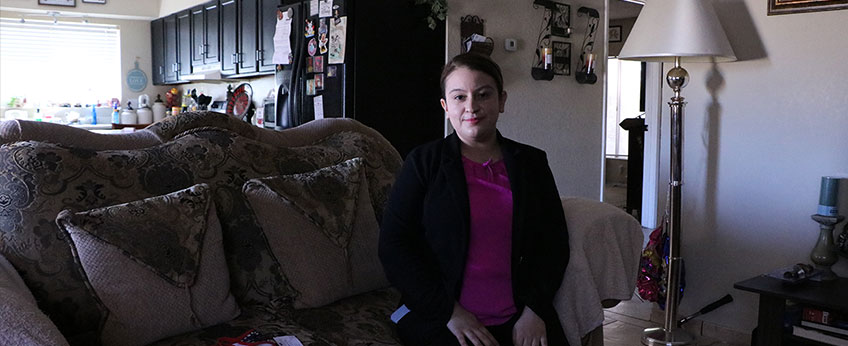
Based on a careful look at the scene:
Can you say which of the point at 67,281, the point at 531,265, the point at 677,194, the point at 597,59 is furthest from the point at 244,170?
the point at 597,59

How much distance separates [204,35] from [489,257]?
4.93m

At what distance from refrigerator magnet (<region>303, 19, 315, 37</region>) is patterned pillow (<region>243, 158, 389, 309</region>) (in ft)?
7.12

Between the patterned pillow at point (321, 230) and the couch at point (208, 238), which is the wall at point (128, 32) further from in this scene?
the patterned pillow at point (321, 230)

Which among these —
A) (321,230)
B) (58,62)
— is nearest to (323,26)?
(321,230)

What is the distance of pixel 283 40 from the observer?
4398 millimetres

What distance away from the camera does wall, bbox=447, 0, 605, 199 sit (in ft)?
13.3

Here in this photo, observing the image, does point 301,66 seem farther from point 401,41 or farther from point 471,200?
point 471,200

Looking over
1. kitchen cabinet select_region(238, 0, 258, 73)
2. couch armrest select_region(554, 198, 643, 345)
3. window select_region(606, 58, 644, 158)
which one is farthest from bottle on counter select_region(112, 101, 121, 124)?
couch armrest select_region(554, 198, 643, 345)

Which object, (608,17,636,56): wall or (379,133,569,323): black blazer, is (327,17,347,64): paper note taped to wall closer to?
(379,133,569,323): black blazer

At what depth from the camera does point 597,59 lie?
184 inches

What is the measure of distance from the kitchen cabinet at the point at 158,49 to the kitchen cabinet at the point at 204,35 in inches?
31.4

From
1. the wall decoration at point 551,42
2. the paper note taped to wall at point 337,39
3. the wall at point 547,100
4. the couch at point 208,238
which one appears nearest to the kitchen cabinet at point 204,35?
the paper note taped to wall at point 337,39

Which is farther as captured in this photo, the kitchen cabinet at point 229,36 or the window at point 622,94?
the window at point 622,94

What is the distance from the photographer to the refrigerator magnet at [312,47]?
13.0ft
